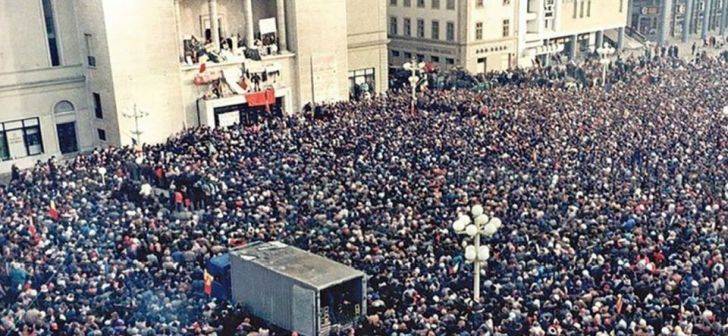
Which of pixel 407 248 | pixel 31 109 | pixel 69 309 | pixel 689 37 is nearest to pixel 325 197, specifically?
pixel 407 248

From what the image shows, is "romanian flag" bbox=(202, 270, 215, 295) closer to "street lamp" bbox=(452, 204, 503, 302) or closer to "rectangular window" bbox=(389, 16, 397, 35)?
"street lamp" bbox=(452, 204, 503, 302)

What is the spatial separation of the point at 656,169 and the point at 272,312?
1681cm

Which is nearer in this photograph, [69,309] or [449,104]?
[69,309]

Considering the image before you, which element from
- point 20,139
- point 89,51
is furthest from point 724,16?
point 20,139

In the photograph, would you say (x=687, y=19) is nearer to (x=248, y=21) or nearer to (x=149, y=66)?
(x=248, y=21)

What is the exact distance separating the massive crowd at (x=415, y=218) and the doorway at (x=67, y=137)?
8142 millimetres

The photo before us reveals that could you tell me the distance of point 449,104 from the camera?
4344cm

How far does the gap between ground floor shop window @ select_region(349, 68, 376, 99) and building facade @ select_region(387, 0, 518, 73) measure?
837cm

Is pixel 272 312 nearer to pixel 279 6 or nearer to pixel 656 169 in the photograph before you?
pixel 656 169

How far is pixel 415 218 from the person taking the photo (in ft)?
83.9

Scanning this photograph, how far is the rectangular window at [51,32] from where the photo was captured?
40812 millimetres

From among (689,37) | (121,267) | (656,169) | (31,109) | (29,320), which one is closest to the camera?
(29,320)

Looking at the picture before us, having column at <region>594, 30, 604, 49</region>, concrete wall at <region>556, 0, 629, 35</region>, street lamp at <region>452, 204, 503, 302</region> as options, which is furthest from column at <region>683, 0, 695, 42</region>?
street lamp at <region>452, 204, 503, 302</region>

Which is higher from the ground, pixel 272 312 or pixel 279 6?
pixel 279 6
